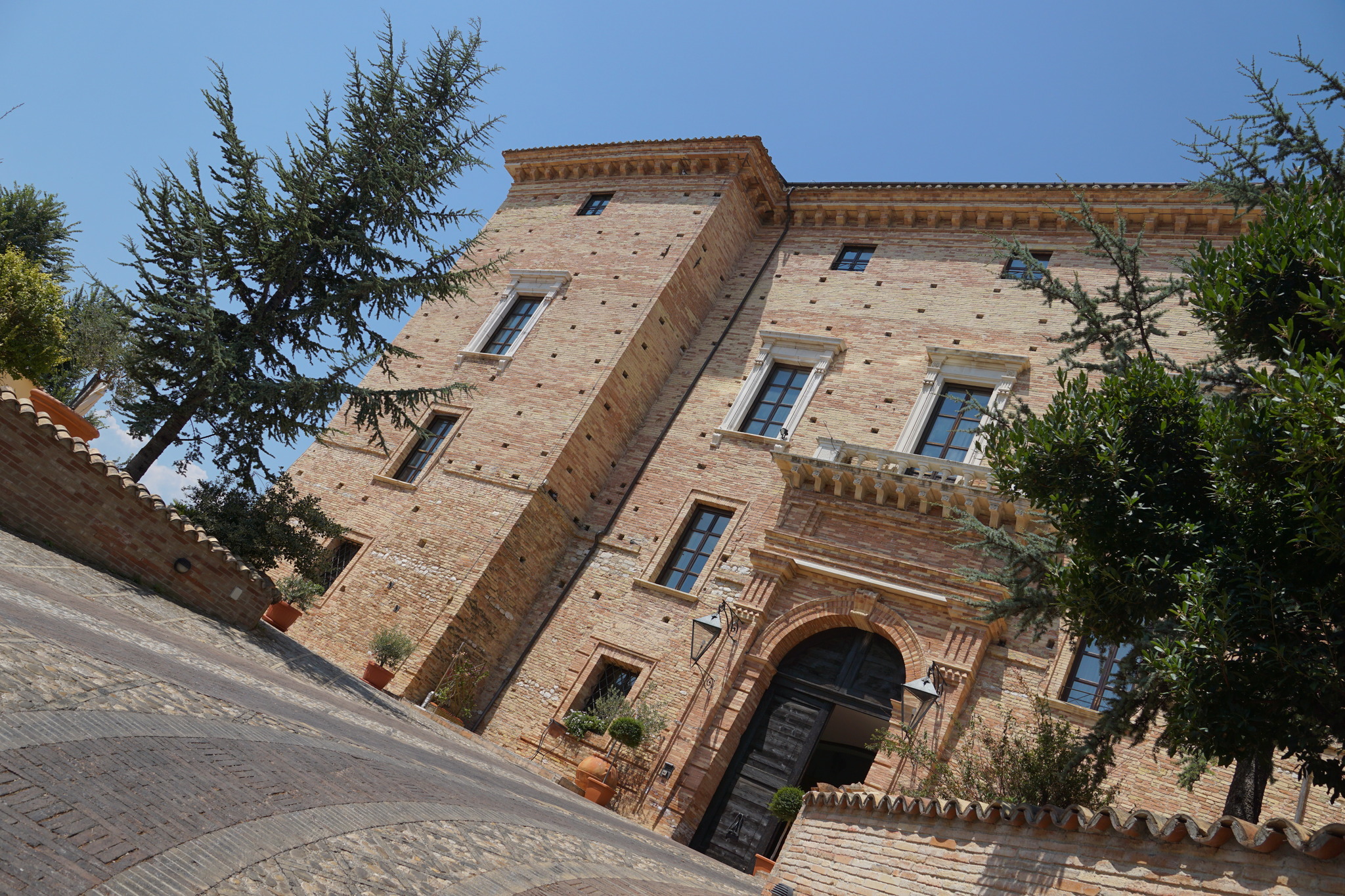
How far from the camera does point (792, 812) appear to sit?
1172 cm

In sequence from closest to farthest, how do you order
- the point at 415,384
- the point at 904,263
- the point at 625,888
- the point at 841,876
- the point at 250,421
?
the point at 625,888 < the point at 841,876 < the point at 250,421 < the point at 904,263 < the point at 415,384

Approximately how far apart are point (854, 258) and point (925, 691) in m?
10.4

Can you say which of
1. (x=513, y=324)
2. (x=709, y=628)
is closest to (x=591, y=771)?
(x=709, y=628)

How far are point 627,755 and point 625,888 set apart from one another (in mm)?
7726

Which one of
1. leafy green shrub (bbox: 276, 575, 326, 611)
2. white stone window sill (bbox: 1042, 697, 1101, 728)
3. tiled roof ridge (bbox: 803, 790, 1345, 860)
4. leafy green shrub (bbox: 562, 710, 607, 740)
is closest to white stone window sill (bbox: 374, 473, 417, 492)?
leafy green shrub (bbox: 276, 575, 326, 611)

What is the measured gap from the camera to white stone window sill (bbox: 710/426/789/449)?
16284 millimetres

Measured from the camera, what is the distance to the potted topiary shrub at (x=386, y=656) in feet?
46.6

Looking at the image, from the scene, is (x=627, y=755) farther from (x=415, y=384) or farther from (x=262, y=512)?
(x=415, y=384)

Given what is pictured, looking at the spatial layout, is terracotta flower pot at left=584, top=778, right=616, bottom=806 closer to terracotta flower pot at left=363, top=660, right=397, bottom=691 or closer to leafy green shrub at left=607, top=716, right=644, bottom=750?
leafy green shrub at left=607, top=716, right=644, bottom=750

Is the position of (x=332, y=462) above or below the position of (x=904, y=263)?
below

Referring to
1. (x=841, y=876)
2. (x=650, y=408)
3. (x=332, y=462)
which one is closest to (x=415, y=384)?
(x=332, y=462)

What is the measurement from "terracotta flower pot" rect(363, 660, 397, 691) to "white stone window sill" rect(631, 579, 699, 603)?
447cm

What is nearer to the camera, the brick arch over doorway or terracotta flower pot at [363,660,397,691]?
the brick arch over doorway

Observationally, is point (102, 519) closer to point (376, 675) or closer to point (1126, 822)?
point (376, 675)
